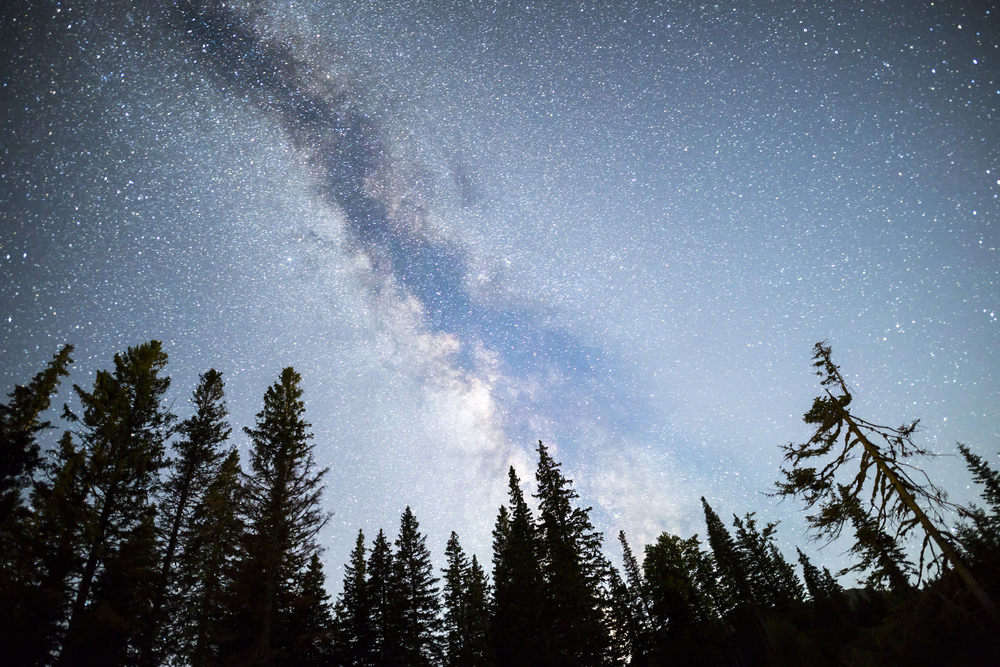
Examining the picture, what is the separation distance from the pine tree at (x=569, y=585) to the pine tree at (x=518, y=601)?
33.8 inches

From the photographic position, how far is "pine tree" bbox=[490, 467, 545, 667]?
25.3 meters

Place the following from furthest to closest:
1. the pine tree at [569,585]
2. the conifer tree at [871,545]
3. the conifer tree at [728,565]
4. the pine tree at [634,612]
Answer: the conifer tree at [728,565] → the pine tree at [634,612] → the pine tree at [569,585] → the conifer tree at [871,545]

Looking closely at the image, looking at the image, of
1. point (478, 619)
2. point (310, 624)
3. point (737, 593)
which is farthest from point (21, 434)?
point (737, 593)

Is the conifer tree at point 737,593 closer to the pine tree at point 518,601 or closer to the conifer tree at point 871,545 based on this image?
the pine tree at point 518,601

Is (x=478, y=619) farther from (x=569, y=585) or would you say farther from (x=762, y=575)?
(x=762, y=575)

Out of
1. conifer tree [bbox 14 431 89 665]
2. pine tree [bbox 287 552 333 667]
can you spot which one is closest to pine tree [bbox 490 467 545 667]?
pine tree [bbox 287 552 333 667]

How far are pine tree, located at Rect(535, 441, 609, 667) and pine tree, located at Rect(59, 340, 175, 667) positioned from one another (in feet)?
65.7

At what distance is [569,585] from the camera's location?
81.3ft

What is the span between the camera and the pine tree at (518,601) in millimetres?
25312

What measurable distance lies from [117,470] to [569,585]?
22536 mm

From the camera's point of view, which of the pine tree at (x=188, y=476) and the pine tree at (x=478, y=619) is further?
the pine tree at (x=478, y=619)

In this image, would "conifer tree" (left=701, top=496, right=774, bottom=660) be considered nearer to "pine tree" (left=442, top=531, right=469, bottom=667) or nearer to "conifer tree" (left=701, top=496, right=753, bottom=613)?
"conifer tree" (left=701, top=496, right=753, bottom=613)

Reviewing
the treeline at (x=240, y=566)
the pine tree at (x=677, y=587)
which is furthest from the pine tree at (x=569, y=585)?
the pine tree at (x=677, y=587)

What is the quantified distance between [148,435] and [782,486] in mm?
20198
